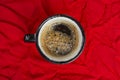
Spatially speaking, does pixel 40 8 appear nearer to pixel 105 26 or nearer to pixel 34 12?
pixel 34 12

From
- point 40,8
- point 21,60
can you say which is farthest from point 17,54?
point 40,8
